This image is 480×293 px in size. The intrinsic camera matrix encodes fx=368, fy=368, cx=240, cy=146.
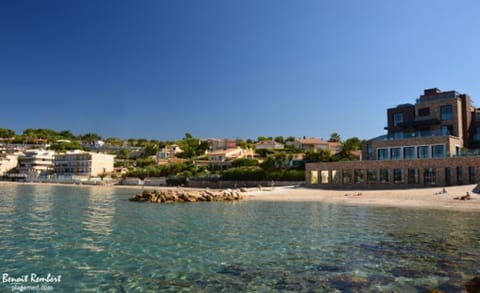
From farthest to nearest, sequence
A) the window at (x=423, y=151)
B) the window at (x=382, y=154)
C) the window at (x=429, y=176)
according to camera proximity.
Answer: the window at (x=382, y=154) → the window at (x=423, y=151) → the window at (x=429, y=176)

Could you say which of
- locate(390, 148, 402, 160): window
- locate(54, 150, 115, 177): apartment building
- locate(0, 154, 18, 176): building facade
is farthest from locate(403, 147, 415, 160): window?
locate(0, 154, 18, 176): building facade

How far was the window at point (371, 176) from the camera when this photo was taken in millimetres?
49625

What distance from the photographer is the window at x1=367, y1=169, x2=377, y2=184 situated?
163ft

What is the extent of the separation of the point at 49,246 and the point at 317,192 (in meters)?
38.5

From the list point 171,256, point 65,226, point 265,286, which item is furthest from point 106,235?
point 265,286

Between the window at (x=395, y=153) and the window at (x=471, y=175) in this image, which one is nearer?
the window at (x=471, y=175)

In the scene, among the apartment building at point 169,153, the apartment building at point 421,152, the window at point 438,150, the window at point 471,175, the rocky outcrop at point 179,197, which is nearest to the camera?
the rocky outcrop at point 179,197

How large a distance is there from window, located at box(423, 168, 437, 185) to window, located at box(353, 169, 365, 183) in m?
8.06

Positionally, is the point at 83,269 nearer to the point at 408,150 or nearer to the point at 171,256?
the point at 171,256

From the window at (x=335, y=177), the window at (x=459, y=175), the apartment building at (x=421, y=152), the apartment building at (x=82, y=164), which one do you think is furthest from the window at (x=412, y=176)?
the apartment building at (x=82, y=164)

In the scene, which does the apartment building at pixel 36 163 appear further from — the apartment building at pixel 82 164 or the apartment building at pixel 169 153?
the apartment building at pixel 169 153

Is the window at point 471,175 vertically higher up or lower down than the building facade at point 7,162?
lower down

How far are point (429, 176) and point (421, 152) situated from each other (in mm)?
4091

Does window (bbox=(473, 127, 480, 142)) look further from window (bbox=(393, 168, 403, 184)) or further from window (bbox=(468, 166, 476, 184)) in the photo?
window (bbox=(393, 168, 403, 184))
